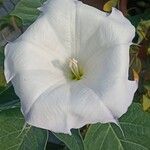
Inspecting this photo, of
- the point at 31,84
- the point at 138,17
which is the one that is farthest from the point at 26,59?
the point at 138,17

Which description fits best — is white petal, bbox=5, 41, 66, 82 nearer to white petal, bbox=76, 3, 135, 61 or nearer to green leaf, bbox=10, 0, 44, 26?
white petal, bbox=76, 3, 135, 61

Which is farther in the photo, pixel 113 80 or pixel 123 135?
pixel 123 135

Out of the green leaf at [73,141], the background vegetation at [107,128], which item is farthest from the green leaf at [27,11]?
the green leaf at [73,141]

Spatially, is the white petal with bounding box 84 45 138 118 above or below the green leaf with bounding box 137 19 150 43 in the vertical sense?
above

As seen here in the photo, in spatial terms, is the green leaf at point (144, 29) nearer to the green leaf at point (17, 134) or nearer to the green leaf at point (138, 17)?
the green leaf at point (138, 17)

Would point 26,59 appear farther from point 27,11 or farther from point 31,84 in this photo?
point 27,11

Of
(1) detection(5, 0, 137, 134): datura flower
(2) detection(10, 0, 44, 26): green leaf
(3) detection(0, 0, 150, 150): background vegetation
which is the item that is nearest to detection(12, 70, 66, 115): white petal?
(1) detection(5, 0, 137, 134): datura flower

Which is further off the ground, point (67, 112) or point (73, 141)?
point (67, 112)
